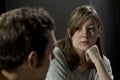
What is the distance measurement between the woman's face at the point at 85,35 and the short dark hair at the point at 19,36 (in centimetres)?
98

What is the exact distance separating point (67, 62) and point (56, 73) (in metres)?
0.11

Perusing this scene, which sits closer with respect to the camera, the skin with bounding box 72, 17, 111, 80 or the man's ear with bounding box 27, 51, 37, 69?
the man's ear with bounding box 27, 51, 37, 69

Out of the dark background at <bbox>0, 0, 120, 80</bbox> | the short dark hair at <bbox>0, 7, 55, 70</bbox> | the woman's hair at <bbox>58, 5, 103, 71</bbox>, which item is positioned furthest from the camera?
the dark background at <bbox>0, 0, 120, 80</bbox>

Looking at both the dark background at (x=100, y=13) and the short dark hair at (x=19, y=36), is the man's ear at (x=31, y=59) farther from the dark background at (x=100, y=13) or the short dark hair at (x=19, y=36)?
the dark background at (x=100, y=13)

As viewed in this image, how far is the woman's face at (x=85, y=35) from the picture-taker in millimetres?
1933

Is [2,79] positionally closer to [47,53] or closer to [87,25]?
[47,53]

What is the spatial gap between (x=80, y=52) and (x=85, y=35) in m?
0.13

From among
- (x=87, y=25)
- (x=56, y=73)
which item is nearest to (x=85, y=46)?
(x=87, y=25)

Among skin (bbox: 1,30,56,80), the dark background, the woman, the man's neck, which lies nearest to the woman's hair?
the woman

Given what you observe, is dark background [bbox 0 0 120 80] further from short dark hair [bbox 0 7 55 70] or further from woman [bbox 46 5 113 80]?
short dark hair [bbox 0 7 55 70]

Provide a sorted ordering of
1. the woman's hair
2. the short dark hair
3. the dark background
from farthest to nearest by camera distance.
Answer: the dark background
the woman's hair
the short dark hair

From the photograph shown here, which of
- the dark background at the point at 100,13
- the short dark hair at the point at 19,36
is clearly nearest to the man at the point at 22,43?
the short dark hair at the point at 19,36

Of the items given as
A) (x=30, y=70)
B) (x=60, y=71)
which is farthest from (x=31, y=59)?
(x=60, y=71)

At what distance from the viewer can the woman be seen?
1919 millimetres
